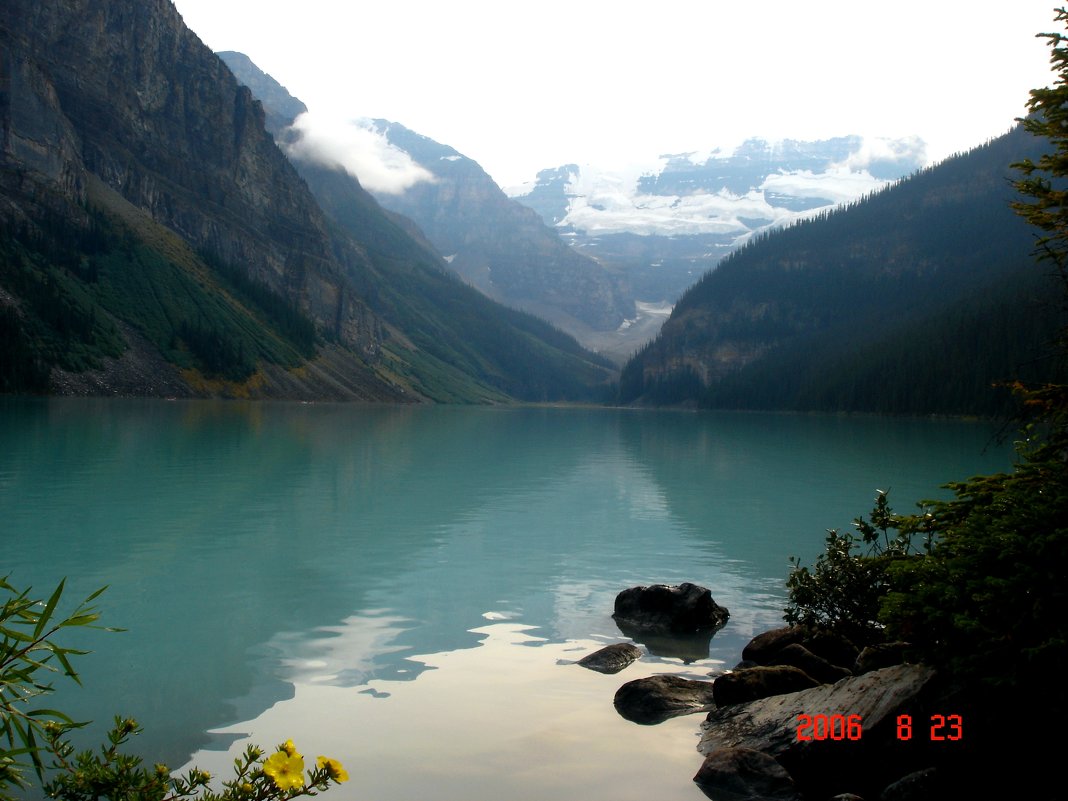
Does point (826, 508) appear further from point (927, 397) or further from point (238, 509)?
point (927, 397)

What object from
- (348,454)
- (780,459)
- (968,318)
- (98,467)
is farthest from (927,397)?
(98,467)

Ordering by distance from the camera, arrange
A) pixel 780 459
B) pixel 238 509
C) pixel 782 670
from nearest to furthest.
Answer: pixel 782 670, pixel 238 509, pixel 780 459

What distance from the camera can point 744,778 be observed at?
447 inches

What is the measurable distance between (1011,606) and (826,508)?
35.6m

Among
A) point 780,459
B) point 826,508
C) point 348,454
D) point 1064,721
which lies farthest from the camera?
point 780,459

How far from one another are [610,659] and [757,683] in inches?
154

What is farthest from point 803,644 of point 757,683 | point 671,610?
point 671,610

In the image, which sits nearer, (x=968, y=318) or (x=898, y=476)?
(x=898, y=476)

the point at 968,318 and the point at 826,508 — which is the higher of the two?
the point at 968,318

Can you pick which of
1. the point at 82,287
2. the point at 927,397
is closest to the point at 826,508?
the point at 927,397

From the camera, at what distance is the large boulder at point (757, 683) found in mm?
14414

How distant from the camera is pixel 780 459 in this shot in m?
77.8
